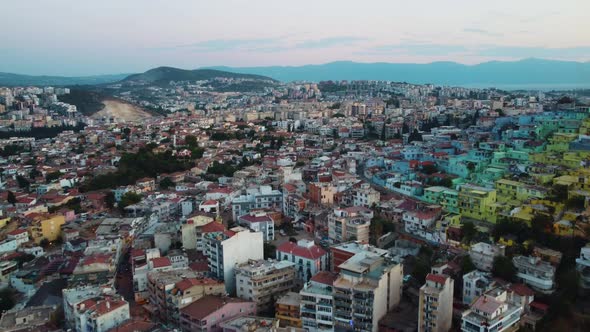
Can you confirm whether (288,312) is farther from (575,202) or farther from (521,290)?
(575,202)

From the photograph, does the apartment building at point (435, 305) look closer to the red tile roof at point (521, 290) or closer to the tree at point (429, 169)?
the red tile roof at point (521, 290)

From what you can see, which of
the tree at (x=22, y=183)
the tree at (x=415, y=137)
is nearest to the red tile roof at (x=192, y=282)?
the tree at (x=22, y=183)

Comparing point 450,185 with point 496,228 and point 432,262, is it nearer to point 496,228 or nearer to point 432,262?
point 496,228

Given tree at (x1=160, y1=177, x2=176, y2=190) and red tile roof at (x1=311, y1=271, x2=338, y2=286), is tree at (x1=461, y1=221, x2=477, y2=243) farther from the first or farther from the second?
tree at (x1=160, y1=177, x2=176, y2=190)

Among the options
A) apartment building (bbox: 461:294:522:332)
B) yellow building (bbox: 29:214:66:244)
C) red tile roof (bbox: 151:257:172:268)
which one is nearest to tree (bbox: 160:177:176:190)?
yellow building (bbox: 29:214:66:244)

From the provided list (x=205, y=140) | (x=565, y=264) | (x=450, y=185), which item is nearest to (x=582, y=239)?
(x=565, y=264)

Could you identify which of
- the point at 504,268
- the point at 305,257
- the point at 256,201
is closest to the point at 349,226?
the point at 305,257
